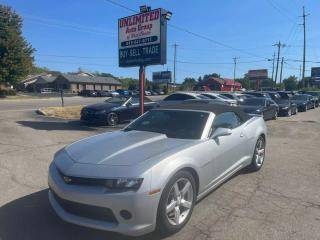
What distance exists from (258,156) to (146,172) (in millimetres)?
3799

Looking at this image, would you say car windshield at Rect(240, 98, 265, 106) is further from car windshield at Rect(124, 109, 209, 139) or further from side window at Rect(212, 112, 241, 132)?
car windshield at Rect(124, 109, 209, 139)

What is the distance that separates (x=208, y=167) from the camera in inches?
194

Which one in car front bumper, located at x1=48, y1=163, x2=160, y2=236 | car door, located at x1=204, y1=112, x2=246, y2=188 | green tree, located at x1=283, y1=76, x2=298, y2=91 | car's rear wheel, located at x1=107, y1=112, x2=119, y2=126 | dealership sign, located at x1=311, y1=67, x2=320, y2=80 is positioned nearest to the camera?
car front bumper, located at x1=48, y1=163, x2=160, y2=236

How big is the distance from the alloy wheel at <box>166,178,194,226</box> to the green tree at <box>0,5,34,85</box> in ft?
152

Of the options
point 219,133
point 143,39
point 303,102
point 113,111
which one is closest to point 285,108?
point 303,102

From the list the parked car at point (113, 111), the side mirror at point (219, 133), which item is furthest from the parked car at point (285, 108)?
the side mirror at point (219, 133)

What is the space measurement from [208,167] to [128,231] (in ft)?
5.25

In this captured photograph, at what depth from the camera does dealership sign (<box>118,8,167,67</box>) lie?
532 inches

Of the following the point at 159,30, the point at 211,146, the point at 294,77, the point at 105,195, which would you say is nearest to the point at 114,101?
the point at 159,30

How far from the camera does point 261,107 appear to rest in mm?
18688

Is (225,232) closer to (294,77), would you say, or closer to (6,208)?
(6,208)

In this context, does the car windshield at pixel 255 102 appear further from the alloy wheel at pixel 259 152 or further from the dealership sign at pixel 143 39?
the alloy wheel at pixel 259 152

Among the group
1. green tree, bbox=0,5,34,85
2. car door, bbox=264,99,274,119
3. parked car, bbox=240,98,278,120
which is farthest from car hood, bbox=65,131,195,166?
green tree, bbox=0,5,34,85

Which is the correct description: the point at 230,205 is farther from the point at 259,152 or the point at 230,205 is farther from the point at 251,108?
the point at 251,108
